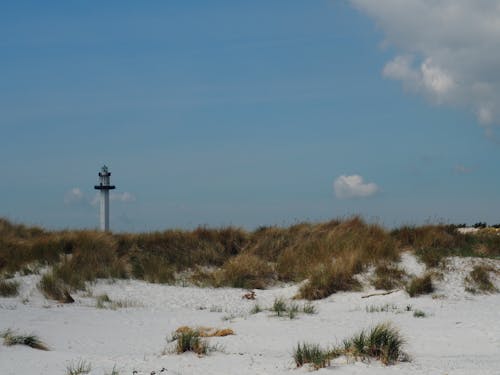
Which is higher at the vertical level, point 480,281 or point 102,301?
point 480,281

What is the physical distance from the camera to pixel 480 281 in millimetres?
12688

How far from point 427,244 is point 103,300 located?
7.65 metres

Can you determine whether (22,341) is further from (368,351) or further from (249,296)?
(249,296)

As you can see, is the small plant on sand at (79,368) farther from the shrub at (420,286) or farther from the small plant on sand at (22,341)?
the shrub at (420,286)

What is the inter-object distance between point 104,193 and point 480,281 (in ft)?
47.9

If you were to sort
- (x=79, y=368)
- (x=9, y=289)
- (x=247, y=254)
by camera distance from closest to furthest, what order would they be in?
1. (x=79, y=368)
2. (x=9, y=289)
3. (x=247, y=254)

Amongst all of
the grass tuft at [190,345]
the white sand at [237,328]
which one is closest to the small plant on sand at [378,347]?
the white sand at [237,328]

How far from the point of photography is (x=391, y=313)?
33.4 feet

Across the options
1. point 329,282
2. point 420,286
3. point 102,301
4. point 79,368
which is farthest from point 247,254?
point 79,368

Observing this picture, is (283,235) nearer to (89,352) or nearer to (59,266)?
(59,266)

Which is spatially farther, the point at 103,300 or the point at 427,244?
the point at 427,244

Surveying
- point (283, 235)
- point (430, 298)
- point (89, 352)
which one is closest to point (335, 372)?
point (89, 352)

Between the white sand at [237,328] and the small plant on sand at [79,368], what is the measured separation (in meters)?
0.06

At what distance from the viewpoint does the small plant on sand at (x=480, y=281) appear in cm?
1244
